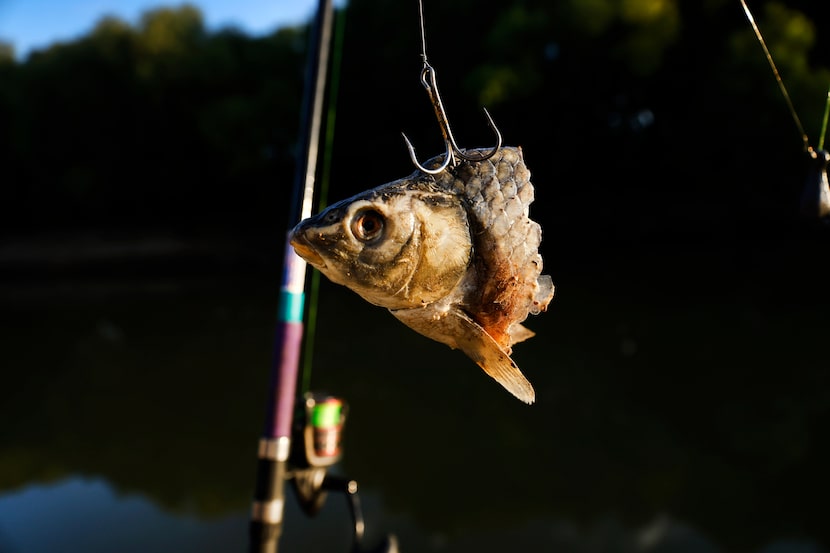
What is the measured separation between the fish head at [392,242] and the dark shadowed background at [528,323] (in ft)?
3.27

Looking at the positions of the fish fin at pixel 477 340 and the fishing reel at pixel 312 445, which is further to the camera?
the fishing reel at pixel 312 445

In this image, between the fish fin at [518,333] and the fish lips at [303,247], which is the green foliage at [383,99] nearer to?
the fish fin at [518,333]

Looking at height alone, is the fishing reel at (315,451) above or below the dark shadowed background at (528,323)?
below

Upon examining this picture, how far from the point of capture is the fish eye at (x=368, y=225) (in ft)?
2.93

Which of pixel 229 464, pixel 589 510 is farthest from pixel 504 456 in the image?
pixel 229 464

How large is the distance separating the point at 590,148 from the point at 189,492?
6755 millimetres

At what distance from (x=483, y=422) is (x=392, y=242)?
A: 5.75 metres

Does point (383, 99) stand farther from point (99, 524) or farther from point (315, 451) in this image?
point (315, 451)

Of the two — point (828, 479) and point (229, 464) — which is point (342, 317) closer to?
point (229, 464)

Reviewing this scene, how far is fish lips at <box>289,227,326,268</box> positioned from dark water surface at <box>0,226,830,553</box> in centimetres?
399

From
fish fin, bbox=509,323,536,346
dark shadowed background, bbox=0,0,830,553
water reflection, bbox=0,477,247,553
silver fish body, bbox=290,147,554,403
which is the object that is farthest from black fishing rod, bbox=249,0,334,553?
water reflection, bbox=0,477,247,553

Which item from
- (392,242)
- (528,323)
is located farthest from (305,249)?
(528,323)

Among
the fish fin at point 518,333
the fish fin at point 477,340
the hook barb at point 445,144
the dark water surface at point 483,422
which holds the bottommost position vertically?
→ the fish fin at point 477,340

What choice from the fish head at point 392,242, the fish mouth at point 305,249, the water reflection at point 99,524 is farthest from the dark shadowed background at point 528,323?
the fish mouth at point 305,249
